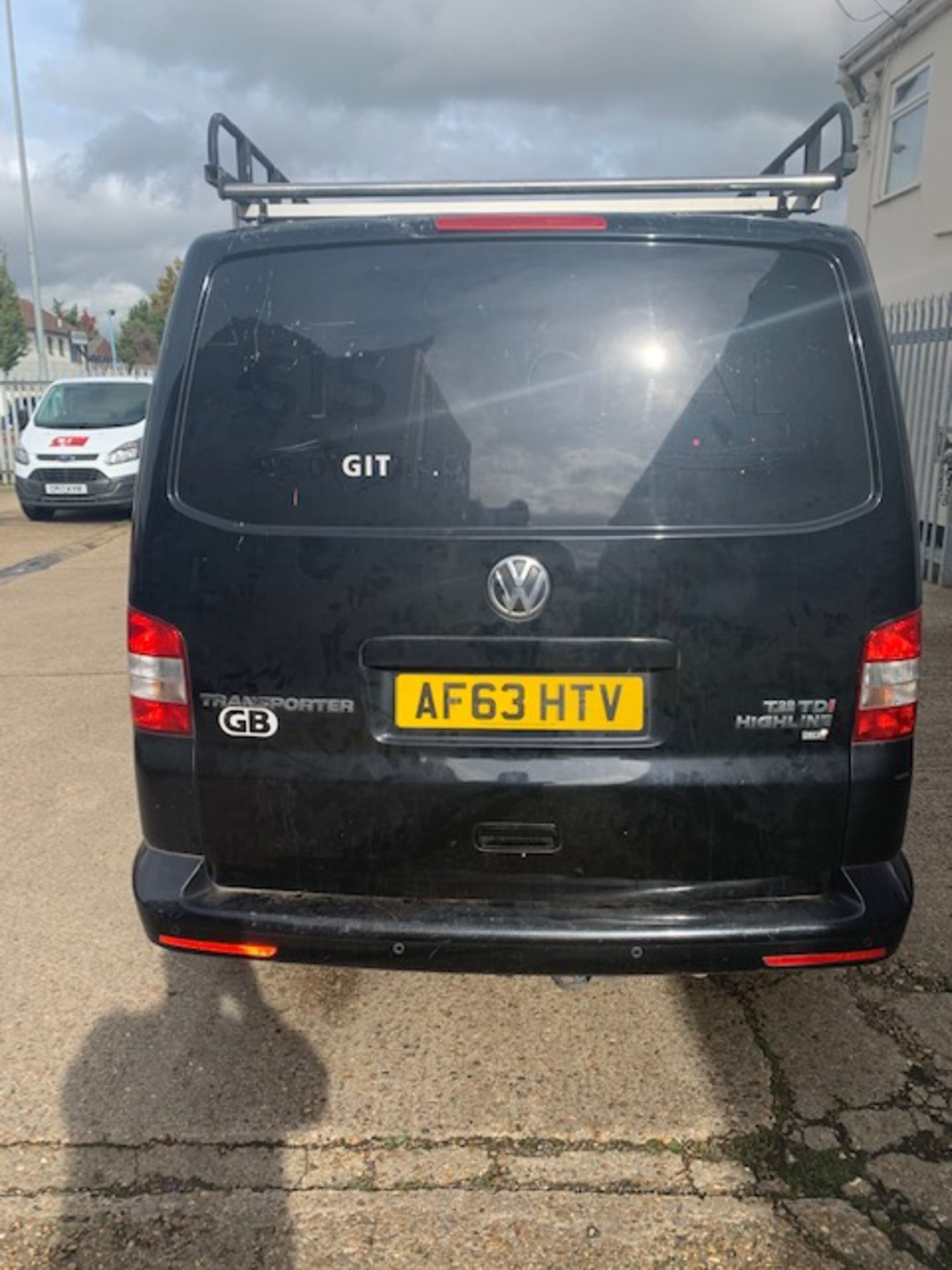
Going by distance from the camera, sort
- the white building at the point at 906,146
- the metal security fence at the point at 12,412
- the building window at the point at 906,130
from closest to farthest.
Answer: the white building at the point at 906,146 < the building window at the point at 906,130 < the metal security fence at the point at 12,412

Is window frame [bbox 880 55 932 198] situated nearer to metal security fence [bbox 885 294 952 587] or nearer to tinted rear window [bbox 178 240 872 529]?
metal security fence [bbox 885 294 952 587]

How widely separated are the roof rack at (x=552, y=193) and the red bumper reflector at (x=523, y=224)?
12cm

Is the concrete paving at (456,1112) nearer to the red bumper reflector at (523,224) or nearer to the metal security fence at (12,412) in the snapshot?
the red bumper reflector at (523,224)

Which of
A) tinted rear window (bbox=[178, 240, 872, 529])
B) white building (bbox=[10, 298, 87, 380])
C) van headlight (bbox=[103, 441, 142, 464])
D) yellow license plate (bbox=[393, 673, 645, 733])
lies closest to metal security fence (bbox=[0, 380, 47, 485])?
van headlight (bbox=[103, 441, 142, 464])

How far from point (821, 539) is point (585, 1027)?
58.6 inches

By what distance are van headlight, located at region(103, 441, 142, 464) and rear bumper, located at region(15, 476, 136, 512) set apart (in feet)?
0.78

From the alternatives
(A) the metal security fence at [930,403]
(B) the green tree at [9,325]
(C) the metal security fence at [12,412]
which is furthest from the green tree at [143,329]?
(A) the metal security fence at [930,403]

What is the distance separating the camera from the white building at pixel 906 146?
12.3 m

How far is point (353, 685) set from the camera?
220 cm

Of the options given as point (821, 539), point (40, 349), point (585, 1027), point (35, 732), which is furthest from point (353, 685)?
point (40, 349)

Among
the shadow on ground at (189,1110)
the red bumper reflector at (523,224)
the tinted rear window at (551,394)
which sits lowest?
the shadow on ground at (189,1110)

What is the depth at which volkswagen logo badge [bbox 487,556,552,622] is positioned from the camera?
2115mm

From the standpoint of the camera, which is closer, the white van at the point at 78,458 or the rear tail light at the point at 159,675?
the rear tail light at the point at 159,675

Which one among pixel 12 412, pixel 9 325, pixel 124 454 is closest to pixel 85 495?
pixel 124 454
